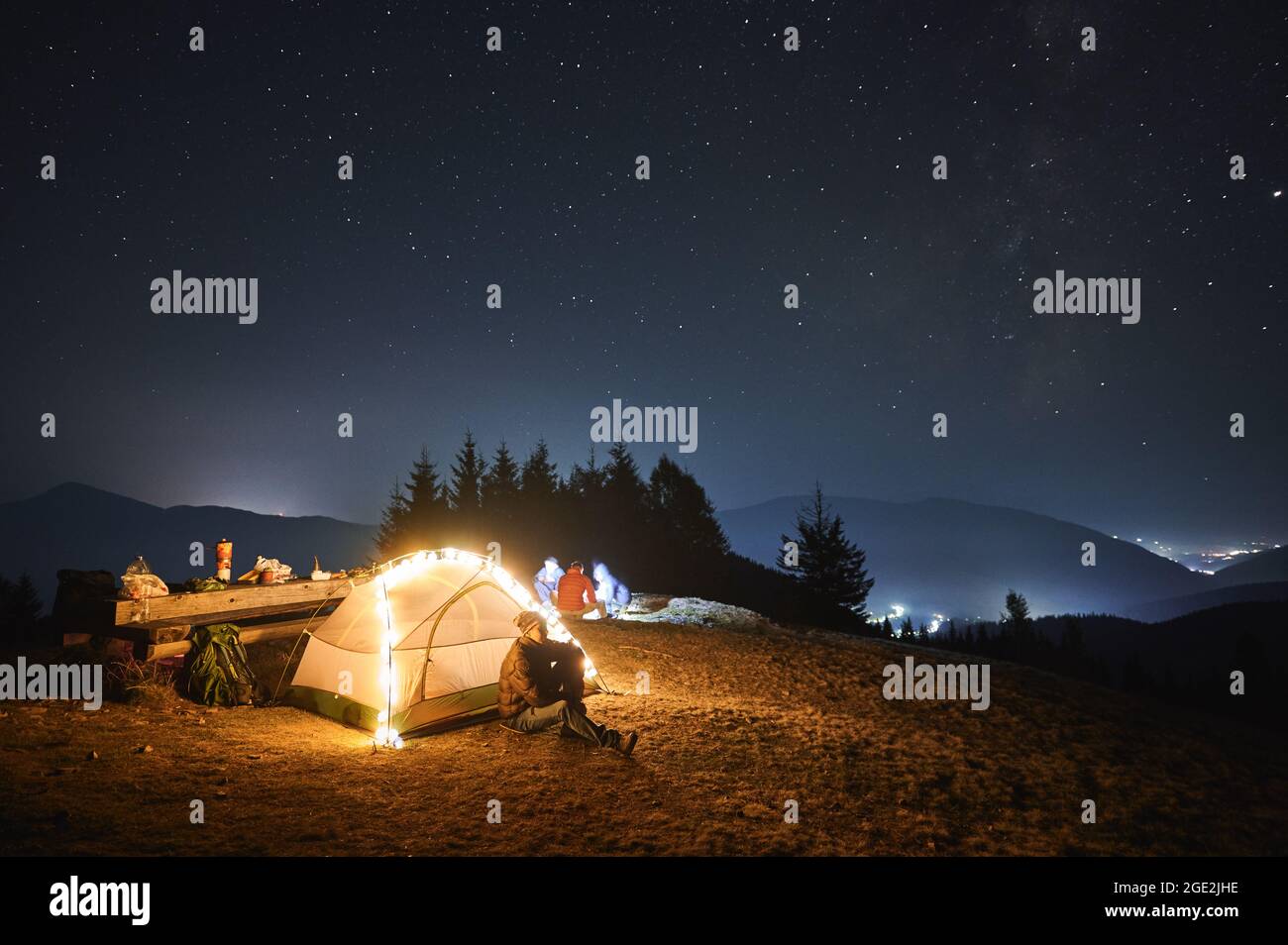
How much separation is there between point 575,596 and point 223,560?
792cm

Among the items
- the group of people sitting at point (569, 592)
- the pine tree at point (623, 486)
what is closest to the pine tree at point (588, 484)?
the pine tree at point (623, 486)

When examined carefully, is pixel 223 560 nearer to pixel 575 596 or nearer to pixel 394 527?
pixel 575 596

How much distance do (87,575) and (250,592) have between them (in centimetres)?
229

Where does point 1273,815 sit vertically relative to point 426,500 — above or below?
below

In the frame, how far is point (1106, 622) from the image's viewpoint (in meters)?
68.2

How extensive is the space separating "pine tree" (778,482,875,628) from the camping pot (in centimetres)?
3642

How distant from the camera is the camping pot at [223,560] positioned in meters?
10.0

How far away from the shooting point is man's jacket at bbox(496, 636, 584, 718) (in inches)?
297

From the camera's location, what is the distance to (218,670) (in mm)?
8156

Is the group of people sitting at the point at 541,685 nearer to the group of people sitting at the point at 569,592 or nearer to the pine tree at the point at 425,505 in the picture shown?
the group of people sitting at the point at 569,592

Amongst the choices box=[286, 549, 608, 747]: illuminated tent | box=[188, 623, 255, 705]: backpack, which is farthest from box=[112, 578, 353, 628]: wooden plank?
box=[286, 549, 608, 747]: illuminated tent
